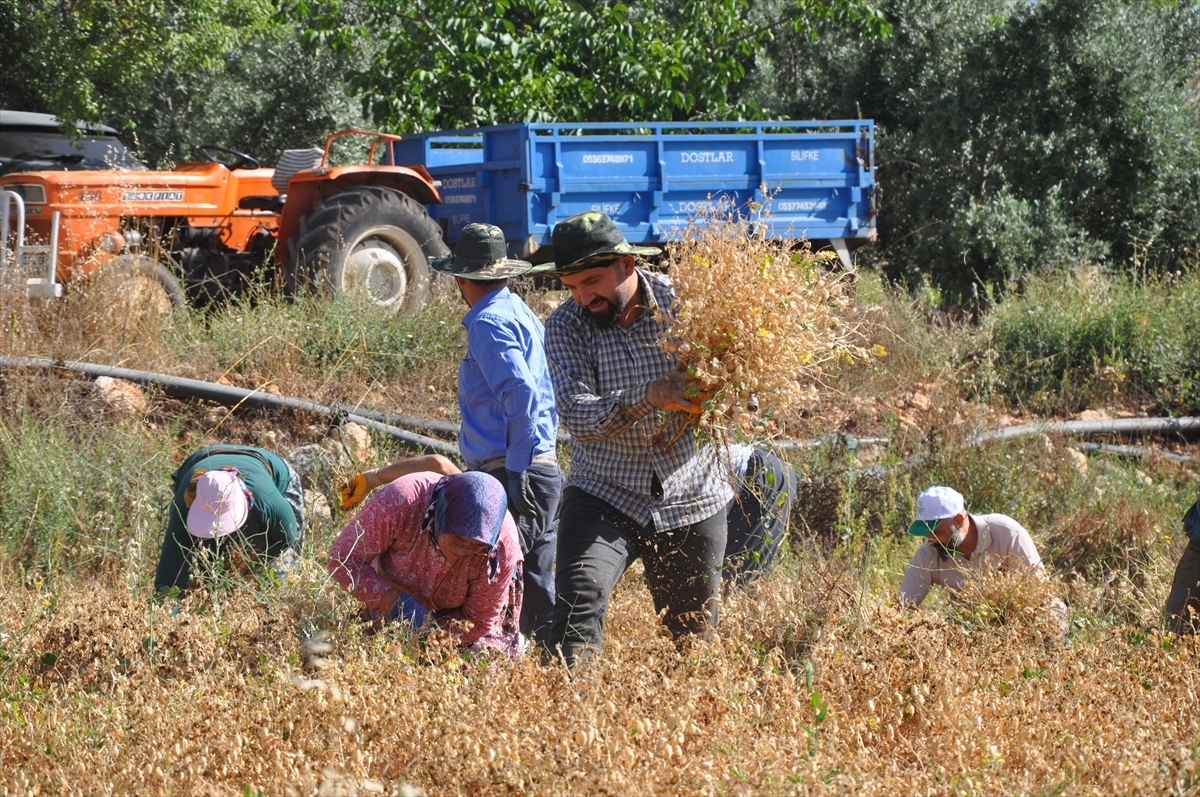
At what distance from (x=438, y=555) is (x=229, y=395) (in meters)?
3.88

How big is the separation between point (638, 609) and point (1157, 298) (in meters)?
7.34

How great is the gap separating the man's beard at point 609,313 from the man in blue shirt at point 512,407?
0.31 m

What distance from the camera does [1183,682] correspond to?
3.99 meters

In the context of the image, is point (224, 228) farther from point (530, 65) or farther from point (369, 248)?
point (530, 65)

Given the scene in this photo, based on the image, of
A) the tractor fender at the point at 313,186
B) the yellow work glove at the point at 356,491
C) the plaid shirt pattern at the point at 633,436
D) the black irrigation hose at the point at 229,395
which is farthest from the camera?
the tractor fender at the point at 313,186

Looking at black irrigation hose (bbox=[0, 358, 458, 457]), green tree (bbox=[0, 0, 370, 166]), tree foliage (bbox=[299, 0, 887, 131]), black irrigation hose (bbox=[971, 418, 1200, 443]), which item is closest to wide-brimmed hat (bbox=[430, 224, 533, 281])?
black irrigation hose (bbox=[0, 358, 458, 457])

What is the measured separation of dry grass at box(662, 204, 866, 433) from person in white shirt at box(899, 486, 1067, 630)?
2.02 meters

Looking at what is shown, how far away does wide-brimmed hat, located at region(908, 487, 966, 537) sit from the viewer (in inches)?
233

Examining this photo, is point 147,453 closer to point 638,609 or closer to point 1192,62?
point 638,609

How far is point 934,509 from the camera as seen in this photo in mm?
5934

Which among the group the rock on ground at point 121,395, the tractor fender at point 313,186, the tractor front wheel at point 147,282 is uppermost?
the tractor fender at point 313,186

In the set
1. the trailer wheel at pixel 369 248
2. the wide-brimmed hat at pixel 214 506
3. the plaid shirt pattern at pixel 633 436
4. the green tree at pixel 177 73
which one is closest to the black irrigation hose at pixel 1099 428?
the trailer wheel at pixel 369 248

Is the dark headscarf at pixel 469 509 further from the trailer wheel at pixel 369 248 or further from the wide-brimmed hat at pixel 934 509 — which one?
the trailer wheel at pixel 369 248

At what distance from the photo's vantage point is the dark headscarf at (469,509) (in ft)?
13.9
